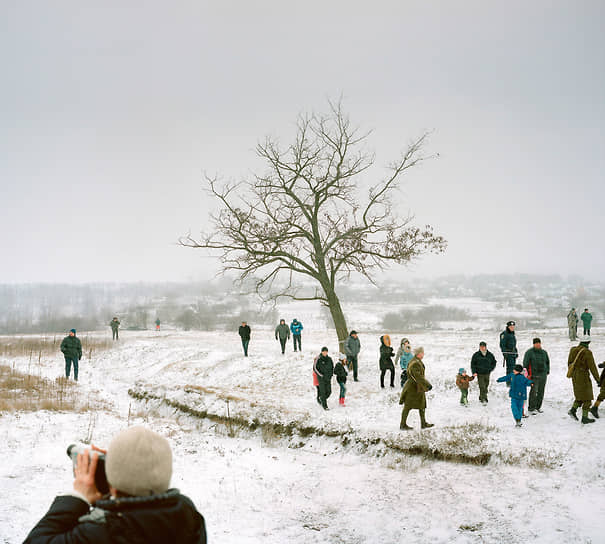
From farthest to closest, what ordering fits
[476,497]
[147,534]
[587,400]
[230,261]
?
[230,261] < [587,400] < [476,497] < [147,534]

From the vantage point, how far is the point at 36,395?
1566 cm

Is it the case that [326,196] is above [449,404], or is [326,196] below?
above

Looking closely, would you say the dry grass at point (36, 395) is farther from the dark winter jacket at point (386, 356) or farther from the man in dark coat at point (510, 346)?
the man in dark coat at point (510, 346)

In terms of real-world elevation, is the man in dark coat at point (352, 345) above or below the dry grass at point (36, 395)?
above

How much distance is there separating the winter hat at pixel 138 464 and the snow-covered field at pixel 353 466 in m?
5.38

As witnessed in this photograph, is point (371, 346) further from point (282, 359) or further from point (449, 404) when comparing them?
point (449, 404)

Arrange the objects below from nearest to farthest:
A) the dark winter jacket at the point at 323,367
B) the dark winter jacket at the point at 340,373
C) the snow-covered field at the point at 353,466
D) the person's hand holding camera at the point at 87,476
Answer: the person's hand holding camera at the point at 87,476 < the snow-covered field at the point at 353,466 < the dark winter jacket at the point at 323,367 < the dark winter jacket at the point at 340,373

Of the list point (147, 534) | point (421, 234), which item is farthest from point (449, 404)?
point (147, 534)

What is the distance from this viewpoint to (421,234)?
771 inches

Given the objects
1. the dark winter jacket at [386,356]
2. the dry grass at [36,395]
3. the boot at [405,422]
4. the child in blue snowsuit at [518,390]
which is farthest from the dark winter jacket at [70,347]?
the child in blue snowsuit at [518,390]

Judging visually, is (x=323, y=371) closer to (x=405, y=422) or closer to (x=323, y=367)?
(x=323, y=367)

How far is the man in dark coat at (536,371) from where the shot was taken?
11.7 metres

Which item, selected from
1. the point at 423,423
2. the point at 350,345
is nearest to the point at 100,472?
the point at 423,423

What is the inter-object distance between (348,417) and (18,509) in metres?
9.08
